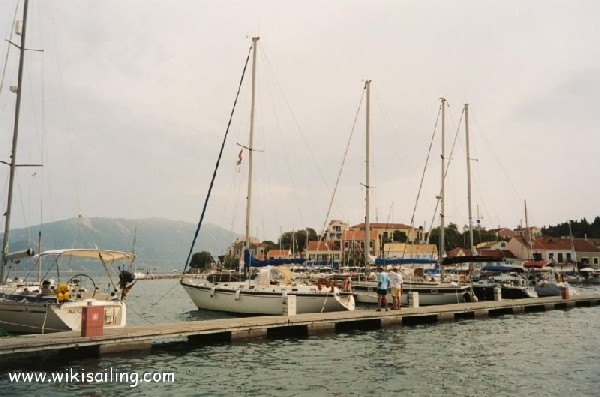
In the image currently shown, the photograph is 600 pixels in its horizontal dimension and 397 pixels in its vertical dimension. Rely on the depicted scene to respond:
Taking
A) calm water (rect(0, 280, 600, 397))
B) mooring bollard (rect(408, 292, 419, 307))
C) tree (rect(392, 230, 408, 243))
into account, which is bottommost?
calm water (rect(0, 280, 600, 397))

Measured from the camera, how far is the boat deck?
55.0ft

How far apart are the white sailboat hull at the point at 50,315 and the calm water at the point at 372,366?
2.65 metres

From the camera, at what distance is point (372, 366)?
17.0m

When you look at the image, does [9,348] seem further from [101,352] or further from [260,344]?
[260,344]

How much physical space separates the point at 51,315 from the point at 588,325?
2770cm

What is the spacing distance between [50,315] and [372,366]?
13403 millimetres

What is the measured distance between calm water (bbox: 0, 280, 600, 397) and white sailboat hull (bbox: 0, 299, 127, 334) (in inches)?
104

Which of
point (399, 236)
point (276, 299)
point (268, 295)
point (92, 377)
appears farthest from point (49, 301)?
point (399, 236)

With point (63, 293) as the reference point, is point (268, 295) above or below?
below

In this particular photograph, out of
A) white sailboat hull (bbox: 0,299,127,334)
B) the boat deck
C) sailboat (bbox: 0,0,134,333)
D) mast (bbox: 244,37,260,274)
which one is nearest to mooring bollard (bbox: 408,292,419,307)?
the boat deck

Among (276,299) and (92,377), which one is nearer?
(92,377)

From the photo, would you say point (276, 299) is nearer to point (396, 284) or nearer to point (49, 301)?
point (396, 284)

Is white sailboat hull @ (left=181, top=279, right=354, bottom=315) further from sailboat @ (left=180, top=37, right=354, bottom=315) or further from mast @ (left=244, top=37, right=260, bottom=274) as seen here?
mast @ (left=244, top=37, right=260, bottom=274)

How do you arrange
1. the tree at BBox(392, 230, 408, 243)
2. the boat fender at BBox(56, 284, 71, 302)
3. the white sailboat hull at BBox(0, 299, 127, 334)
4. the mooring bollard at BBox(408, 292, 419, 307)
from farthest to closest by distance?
the tree at BBox(392, 230, 408, 243)
the mooring bollard at BBox(408, 292, 419, 307)
the boat fender at BBox(56, 284, 71, 302)
the white sailboat hull at BBox(0, 299, 127, 334)
